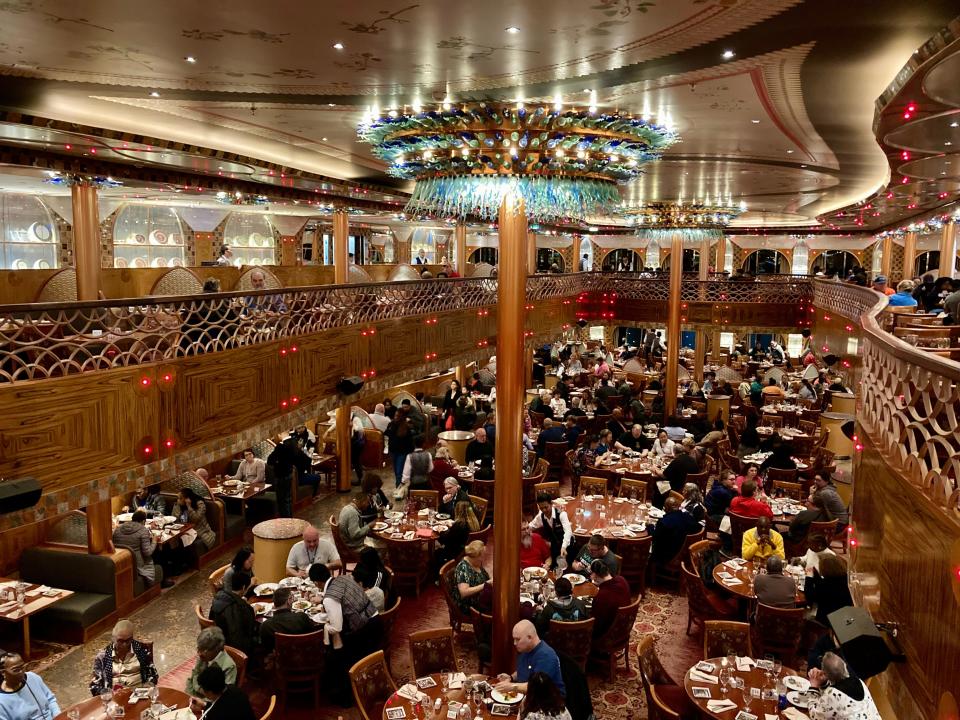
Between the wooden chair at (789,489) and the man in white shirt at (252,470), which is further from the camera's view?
the man in white shirt at (252,470)

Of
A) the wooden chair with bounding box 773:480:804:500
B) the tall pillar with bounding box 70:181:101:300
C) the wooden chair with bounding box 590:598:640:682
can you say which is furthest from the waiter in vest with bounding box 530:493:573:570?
the tall pillar with bounding box 70:181:101:300

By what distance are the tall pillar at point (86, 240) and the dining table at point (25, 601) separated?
3.31 m

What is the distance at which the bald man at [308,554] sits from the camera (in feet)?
Result: 26.8

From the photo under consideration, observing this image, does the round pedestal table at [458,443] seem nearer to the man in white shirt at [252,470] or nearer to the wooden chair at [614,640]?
the man in white shirt at [252,470]

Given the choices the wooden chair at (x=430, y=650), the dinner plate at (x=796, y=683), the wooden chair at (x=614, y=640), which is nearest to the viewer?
the dinner plate at (x=796, y=683)

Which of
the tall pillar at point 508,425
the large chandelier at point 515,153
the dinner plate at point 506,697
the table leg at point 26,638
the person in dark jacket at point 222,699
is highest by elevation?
the large chandelier at point 515,153

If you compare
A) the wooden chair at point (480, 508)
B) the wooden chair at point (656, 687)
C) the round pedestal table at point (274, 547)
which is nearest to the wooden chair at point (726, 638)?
the wooden chair at point (656, 687)

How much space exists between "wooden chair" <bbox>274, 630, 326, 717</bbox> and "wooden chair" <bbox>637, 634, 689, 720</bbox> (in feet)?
9.28

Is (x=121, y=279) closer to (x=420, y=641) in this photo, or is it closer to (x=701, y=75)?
(x=420, y=641)

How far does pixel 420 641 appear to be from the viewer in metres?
6.51

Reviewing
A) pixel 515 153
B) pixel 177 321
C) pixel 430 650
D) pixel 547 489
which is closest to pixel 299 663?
pixel 430 650

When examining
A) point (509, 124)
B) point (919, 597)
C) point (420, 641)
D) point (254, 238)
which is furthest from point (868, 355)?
point (254, 238)

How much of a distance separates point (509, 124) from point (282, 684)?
534 centimetres

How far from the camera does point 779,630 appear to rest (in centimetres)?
743
